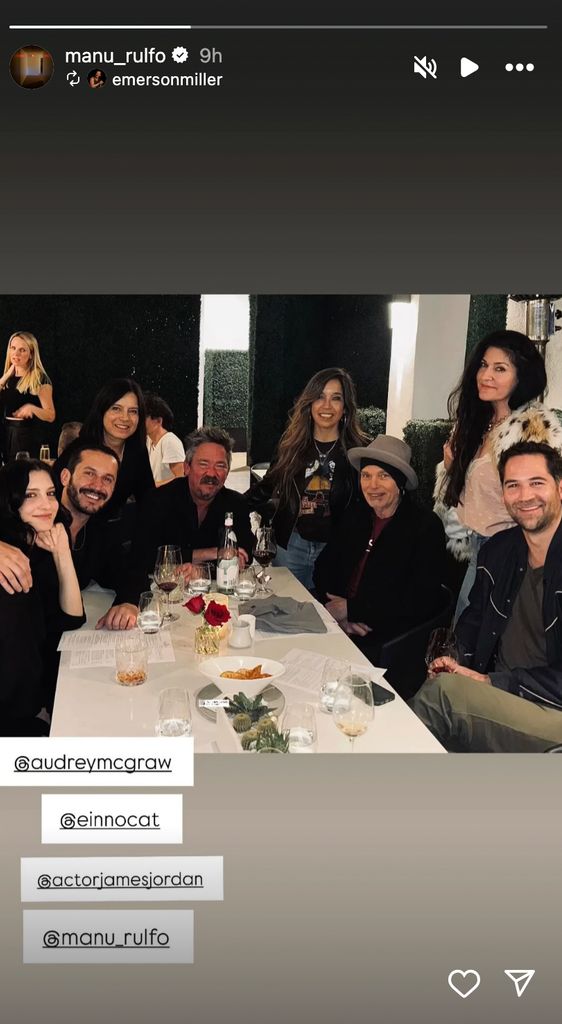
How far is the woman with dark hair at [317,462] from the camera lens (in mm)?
3510

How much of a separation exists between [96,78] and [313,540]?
2593mm

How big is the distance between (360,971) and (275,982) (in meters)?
0.10

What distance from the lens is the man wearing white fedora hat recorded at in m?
2.96

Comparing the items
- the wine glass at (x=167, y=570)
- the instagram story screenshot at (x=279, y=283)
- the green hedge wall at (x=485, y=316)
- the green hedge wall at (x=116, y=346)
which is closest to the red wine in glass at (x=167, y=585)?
the wine glass at (x=167, y=570)

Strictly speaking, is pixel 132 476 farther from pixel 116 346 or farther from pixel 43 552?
pixel 116 346

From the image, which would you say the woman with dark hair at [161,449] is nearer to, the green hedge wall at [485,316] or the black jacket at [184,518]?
the black jacket at [184,518]

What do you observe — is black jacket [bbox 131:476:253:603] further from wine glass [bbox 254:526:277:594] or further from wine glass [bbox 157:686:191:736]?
wine glass [bbox 157:686:191:736]

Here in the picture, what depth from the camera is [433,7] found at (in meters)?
0.93

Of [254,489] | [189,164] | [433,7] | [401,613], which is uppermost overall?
[433,7]

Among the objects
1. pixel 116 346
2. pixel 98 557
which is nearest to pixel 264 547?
pixel 98 557

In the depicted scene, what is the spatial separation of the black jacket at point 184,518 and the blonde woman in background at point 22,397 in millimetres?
1333

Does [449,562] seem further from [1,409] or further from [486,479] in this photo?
[1,409]

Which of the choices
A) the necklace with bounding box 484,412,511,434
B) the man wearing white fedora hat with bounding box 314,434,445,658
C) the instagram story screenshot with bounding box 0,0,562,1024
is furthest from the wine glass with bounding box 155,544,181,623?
the instagram story screenshot with bounding box 0,0,562,1024

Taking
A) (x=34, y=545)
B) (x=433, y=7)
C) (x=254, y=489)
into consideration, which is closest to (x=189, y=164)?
(x=433, y=7)
